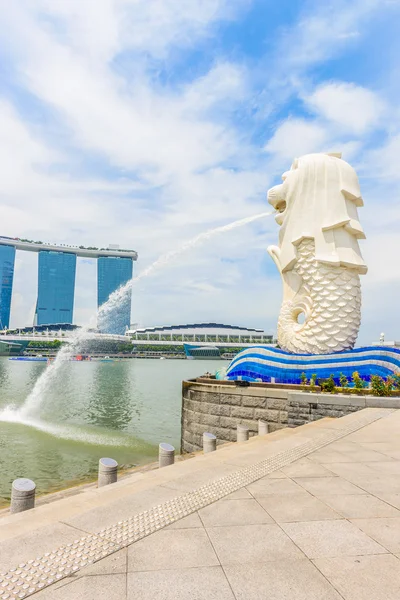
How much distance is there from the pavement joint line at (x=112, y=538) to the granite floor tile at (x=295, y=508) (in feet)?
1.85

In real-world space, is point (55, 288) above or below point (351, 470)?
above

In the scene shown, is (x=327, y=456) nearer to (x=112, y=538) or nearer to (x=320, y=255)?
(x=112, y=538)

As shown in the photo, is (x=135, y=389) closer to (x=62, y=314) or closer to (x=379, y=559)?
(x=379, y=559)

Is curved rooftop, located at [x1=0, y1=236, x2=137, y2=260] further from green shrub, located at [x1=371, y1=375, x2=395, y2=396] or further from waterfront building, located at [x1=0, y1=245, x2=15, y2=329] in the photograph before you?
green shrub, located at [x1=371, y1=375, x2=395, y2=396]

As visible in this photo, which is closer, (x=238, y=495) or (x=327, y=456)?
(x=238, y=495)

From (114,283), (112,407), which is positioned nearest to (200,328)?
(114,283)

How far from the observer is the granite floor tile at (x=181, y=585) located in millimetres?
2760

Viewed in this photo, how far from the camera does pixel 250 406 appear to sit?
13.4 m

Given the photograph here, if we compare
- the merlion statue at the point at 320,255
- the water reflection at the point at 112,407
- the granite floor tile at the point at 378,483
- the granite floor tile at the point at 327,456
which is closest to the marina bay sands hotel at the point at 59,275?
the water reflection at the point at 112,407

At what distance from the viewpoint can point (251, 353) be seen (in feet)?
57.2

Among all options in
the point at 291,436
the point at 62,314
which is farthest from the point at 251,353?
the point at 62,314

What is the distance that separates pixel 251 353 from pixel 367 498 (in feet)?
41.5

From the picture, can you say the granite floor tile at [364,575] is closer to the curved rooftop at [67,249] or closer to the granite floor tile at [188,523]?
the granite floor tile at [188,523]

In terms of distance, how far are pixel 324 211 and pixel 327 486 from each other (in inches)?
611
